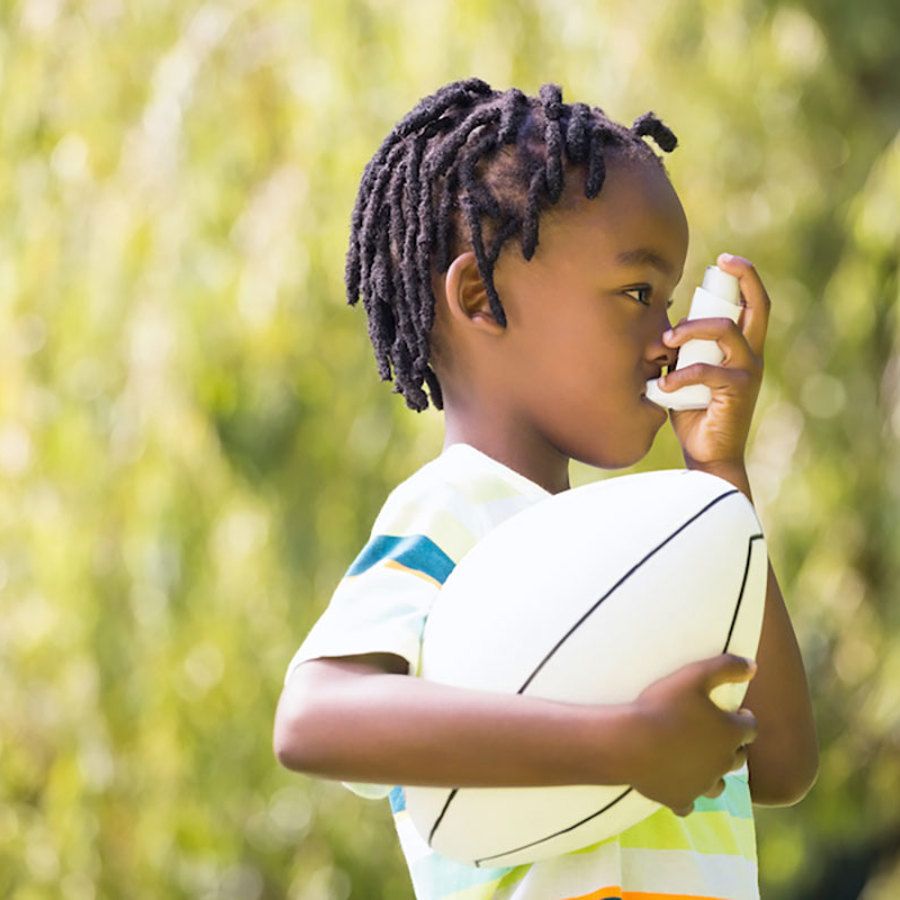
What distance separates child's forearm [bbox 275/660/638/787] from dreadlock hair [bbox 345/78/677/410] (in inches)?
17.5

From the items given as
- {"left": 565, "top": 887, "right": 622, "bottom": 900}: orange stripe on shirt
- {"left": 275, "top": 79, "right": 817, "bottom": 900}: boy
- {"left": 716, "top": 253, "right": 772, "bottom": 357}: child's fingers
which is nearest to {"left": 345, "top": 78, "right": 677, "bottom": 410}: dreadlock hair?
{"left": 275, "top": 79, "right": 817, "bottom": 900}: boy

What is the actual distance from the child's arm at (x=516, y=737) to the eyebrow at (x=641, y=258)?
0.42 m

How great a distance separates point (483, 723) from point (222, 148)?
323 cm

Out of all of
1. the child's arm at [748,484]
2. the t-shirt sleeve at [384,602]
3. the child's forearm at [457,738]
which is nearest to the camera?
the child's forearm at [457,738]

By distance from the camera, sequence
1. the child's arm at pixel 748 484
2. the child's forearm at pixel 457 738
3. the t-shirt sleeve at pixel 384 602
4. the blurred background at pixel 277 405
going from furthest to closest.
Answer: the blurred background at pixel 277 405
the child's arm at pixel 748 484
the t-shirt sleeve at pixel 384 602
the child's forearm at pixel 457 738

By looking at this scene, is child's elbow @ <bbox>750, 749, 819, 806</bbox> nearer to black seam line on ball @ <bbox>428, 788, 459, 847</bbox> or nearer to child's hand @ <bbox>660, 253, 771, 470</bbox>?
child's hand @ <bbox>660, 253, 771, 470</bbox>

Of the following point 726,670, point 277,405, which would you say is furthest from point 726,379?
point 277,405

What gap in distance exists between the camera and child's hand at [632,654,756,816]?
3.74 ft

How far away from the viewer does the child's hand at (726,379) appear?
145cm

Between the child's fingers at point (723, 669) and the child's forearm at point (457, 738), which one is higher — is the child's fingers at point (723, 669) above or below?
above

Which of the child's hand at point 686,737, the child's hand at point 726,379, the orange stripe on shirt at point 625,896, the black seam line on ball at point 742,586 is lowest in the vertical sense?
the orange stripe on shirt at point 625,896

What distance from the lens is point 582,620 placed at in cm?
124

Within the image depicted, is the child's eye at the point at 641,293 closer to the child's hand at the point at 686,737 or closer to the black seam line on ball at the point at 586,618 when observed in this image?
the black seam line on ball at the point at 586,618

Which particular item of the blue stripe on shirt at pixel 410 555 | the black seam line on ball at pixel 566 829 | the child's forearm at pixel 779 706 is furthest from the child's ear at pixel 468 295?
the black seam line on ball at pixel 566 829
